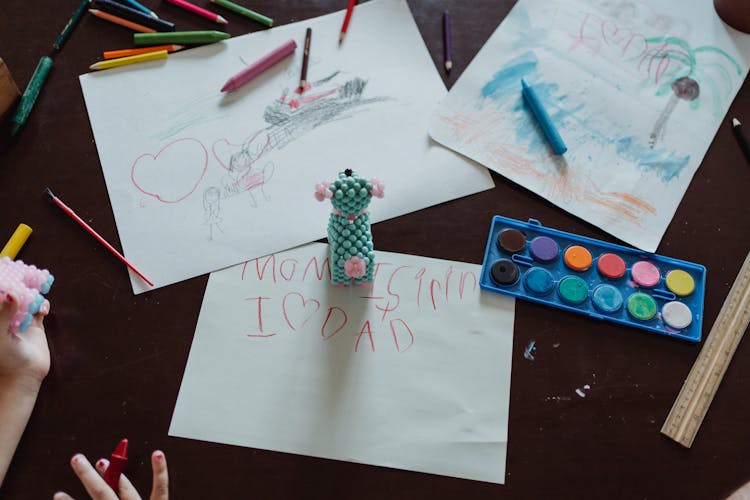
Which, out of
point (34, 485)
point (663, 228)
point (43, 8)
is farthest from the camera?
point (43, 8)

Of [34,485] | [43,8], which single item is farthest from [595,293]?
[43,8]

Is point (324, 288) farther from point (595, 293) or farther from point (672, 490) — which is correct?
point (672, 490)

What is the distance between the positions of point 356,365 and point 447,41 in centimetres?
45

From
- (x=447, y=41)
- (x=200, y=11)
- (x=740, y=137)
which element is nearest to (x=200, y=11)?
(x=200, y=11)

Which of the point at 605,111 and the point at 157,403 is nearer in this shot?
the point at 157,403

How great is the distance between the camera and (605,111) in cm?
80

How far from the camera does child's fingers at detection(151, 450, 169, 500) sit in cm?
59

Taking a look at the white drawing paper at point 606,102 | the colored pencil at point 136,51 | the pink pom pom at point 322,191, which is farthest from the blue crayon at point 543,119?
the colored pencil at point 136,51

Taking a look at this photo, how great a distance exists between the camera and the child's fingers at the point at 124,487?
599mm

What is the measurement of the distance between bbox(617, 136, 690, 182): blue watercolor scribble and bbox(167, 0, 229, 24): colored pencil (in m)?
0.55

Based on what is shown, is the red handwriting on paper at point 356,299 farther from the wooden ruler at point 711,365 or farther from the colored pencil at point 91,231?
the wooden ruler at point 711,365

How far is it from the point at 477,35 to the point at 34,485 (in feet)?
2.44

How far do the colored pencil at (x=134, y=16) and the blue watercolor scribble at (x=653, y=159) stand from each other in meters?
0.61

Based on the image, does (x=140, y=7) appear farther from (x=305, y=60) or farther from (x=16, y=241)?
(x=16, y=241)
